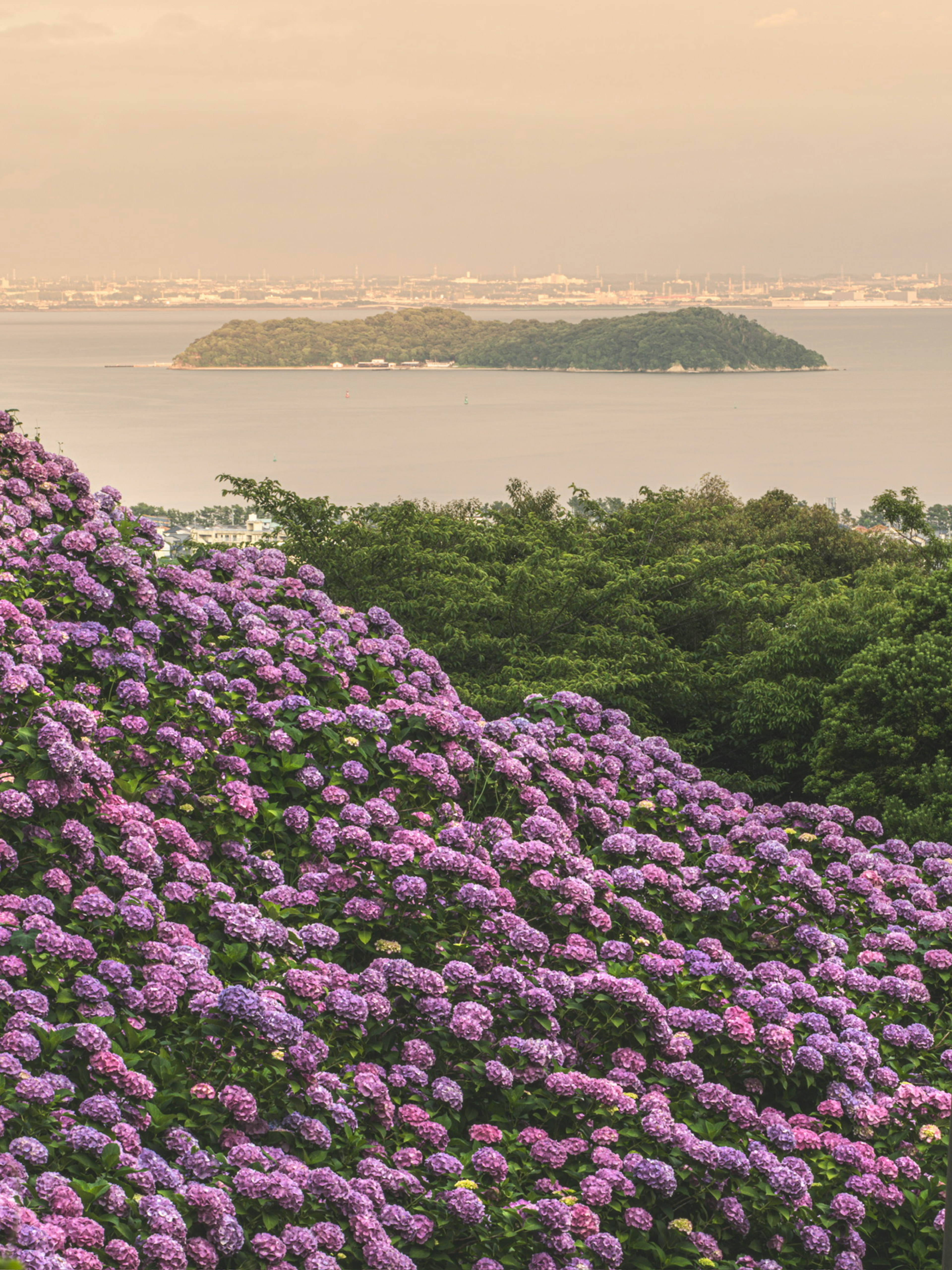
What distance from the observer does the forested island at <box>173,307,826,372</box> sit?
62.8m

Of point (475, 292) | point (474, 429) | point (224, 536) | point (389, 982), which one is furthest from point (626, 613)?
point (475, 292)

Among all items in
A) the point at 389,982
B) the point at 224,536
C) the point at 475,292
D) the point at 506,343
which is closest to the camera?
the point at 389,982

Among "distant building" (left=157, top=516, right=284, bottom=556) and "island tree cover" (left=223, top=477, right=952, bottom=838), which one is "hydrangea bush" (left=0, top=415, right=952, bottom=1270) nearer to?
"distant building" (left=157, top=516, right=284, bottom=556)

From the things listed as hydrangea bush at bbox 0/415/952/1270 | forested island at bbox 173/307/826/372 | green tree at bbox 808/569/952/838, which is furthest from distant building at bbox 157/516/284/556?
forested island at bbox 173/307/826/372

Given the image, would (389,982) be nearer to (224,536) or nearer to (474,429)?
(224,536)

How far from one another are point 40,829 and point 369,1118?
150 cm

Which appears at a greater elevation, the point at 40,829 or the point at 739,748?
the point at 40,829

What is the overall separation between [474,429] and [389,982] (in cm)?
6749

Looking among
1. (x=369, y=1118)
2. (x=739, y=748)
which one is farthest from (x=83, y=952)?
(x=739, y=748)

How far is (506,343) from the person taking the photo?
227ft

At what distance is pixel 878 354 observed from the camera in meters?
132

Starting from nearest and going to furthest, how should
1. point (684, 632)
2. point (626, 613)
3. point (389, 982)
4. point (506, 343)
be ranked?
1. point (389, 982)
2. point (626, 613)
3. point (684, 632)
4. point (506, 343)

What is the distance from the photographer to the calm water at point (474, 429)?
54656mm

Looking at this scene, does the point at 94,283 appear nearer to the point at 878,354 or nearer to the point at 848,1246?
the point at 878,354
